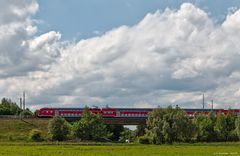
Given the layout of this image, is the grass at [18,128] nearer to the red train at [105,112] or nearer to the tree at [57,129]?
the red train at [105,112]

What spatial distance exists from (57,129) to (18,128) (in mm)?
20943

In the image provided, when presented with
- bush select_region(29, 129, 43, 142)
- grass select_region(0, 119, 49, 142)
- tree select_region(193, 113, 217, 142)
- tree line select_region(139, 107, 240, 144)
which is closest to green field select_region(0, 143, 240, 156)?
tree line select_region(139, 107, 240, 144)

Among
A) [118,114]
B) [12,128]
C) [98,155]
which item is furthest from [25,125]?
[98,155]

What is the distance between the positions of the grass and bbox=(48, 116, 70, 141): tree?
650 centimetres

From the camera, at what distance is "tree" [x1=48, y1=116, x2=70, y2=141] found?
119500 millimetres

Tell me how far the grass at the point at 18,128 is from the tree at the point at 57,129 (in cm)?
650

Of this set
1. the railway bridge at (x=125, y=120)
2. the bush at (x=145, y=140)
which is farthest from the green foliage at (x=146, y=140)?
the railway bridge at (x=125, y=120)

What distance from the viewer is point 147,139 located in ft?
389

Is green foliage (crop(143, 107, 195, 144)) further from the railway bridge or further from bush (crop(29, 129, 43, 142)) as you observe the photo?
the railway bridge

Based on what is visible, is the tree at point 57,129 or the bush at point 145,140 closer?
the bush at point 145,140

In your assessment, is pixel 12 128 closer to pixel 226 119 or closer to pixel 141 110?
pixel 141 110

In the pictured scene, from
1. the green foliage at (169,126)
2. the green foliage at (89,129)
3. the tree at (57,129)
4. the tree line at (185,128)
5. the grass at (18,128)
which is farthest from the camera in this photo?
the grass at (18,128)

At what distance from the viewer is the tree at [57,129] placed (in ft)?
392

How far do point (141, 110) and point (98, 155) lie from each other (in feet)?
287
